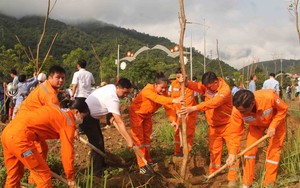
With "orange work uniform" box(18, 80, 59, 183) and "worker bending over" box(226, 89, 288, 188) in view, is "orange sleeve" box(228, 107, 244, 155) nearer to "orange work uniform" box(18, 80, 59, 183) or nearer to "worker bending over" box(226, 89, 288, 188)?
"worker bending over" box(226, 89, 288, 188)

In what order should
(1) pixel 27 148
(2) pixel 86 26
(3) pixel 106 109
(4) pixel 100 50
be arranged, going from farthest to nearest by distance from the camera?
1. (2) pixel 86 26
2. (4) pixel 100 50
3. (3) pixel 106 109
4. (1) pixel 27 148

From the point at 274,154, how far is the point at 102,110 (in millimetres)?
2338

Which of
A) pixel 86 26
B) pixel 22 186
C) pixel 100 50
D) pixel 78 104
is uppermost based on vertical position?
pixel 86 26

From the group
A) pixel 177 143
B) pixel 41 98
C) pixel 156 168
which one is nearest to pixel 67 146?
pixel 41 98

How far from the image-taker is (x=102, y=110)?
444cm

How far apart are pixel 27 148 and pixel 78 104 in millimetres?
995

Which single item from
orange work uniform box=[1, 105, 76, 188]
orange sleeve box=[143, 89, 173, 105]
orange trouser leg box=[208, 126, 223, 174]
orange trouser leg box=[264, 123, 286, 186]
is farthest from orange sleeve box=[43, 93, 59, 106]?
orange trouser leg box=[264, 123, 286, 186]

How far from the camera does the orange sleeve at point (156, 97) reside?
4547mm

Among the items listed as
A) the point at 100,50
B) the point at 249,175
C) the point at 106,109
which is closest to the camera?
the point at 249,175

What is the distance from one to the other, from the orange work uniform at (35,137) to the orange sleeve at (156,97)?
5.75ft

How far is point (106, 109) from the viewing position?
443 centimetres

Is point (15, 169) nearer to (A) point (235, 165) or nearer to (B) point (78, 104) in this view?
(B) point (78, 104)

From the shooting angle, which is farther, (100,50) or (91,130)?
(100,50)

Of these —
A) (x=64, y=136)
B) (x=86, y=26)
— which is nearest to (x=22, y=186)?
(x=64, y=136)
